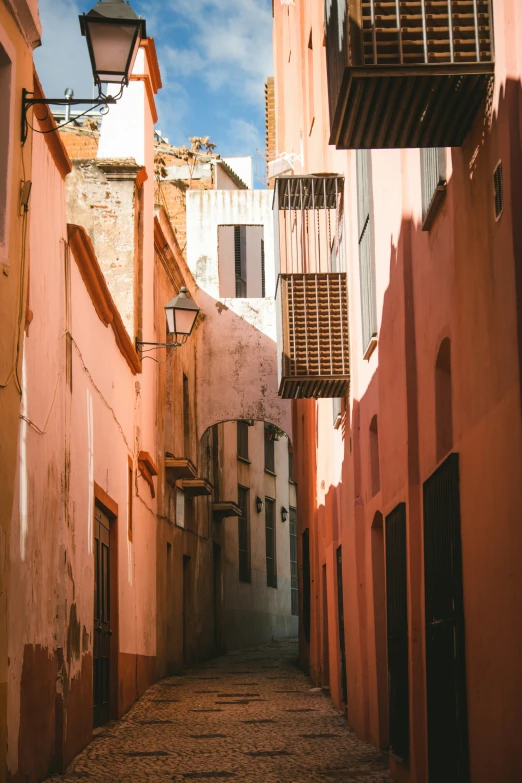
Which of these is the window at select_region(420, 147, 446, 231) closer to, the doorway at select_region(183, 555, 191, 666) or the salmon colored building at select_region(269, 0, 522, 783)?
the salmon colored building at select_region(269, 0, 522, 783)

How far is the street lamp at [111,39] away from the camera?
25.7 ft

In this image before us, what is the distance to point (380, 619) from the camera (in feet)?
35.1

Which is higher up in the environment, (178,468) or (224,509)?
(178,468)

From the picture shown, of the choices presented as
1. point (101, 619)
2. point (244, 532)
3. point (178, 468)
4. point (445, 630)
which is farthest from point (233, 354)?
point (445, 630)

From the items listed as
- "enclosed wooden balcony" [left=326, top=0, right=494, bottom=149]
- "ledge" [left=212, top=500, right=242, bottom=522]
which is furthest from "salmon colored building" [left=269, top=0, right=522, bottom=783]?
"ledge" [left=212, top=500, right=242, bottom=522]

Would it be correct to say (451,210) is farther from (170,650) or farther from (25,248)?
(170,650)

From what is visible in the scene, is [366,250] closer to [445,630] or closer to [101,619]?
[101,619]

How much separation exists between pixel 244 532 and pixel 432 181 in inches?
1001

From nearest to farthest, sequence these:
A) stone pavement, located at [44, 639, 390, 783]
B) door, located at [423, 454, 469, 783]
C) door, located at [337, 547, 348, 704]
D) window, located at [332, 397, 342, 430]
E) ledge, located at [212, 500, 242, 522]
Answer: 1. door, located at [423, 454, 469, 783]
2. stone pavement, located at [44, 639, 390, 783]
3. door, located at [337, 547, 348, 704]
4. window, located at [332, 397, 342, 430]
5. ledge, located at [212, 500, 242, 522]

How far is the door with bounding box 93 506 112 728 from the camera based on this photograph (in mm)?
11766

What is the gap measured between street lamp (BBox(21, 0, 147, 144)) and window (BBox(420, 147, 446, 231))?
217 cm

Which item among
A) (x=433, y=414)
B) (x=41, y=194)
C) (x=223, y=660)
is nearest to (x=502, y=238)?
(x=433, y=414)

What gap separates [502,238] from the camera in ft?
18.1

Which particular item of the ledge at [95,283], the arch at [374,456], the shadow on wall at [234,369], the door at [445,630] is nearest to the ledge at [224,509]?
the shadow on wall at [234,369]
